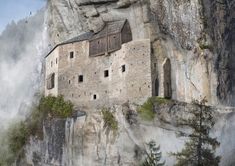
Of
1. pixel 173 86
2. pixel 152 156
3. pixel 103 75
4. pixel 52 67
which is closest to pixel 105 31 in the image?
pixel 103 75

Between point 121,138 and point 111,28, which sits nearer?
point 121,138

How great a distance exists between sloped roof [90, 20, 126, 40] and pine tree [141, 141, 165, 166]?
11.8 meters

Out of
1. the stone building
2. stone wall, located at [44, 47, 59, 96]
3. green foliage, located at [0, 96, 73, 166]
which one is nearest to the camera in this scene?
the stone building

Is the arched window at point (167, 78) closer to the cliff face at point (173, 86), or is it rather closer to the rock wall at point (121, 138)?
the cliff face at point (173, 86)

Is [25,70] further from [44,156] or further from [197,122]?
[197,122]

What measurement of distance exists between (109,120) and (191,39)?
884 cm

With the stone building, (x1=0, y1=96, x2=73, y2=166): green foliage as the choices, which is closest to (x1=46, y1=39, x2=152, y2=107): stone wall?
the stone building

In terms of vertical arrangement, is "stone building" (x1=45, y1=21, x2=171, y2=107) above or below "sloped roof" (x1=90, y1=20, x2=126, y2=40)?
below

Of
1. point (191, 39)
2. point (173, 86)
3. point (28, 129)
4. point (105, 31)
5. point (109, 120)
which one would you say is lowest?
point (28, 129)

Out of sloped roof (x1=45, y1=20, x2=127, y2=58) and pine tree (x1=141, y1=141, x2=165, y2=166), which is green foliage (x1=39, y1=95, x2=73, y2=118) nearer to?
sloped roof (x1=45, y1=20, x2=127, y2=58)

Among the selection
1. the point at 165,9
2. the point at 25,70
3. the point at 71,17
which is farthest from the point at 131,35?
the point at 25,70

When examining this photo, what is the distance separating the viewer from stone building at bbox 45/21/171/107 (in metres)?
40.7

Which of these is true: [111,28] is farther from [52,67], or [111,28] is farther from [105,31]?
[52,67]

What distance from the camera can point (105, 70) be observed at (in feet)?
145
